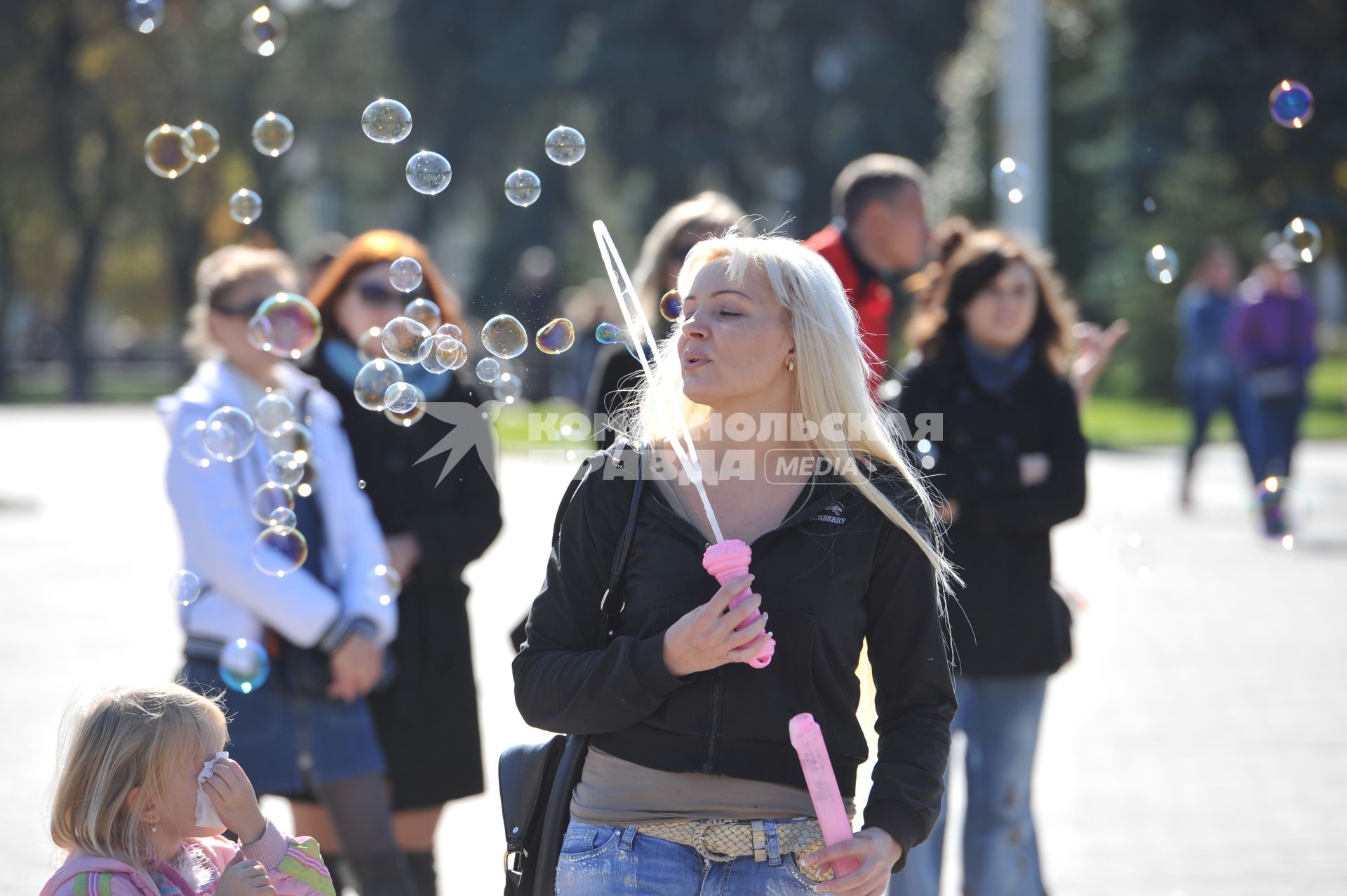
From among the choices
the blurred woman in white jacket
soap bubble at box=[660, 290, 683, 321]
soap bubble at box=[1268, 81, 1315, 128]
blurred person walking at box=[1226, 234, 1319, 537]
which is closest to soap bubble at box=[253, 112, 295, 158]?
the blurred woman in white jacket

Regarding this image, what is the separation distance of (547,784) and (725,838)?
37 cm

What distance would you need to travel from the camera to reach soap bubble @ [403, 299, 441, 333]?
3779 mm

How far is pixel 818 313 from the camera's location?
2590 millimetres

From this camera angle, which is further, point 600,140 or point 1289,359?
point 600,140

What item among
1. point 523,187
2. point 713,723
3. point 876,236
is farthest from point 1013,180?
point 713,723

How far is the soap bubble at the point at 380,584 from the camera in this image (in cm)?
381

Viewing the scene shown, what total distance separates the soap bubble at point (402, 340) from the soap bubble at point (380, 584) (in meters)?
0.63

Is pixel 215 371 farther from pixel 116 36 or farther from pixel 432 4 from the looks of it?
pixel 432 4

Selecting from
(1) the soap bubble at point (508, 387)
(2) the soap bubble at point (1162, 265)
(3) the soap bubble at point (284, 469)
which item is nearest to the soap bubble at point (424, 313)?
(1) the soap bubble at point (508, 387)

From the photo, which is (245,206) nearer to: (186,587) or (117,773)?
(186,587)

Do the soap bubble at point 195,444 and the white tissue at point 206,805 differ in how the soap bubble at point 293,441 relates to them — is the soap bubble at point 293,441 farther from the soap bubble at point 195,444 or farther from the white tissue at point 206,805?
the white tissue at point 206,805

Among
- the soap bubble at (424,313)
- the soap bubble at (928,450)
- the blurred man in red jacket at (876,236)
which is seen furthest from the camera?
the blurred man in red jacket at (876,236)

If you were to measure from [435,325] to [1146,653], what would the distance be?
18.0 feet

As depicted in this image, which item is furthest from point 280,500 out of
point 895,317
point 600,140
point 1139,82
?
point 600,140
